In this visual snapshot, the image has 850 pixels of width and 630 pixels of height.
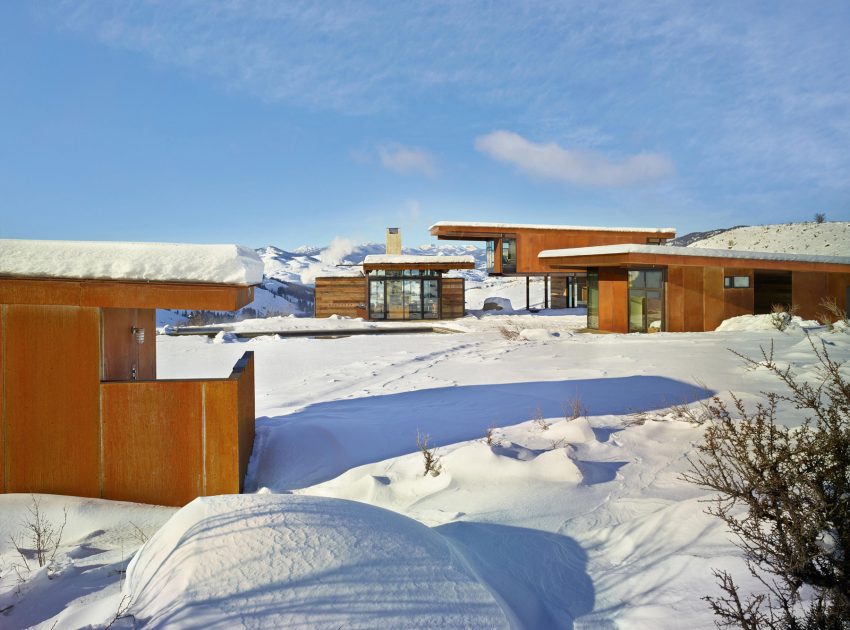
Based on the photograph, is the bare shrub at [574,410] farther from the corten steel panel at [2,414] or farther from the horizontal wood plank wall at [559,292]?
the horizontal wood plank wall at [559,292]

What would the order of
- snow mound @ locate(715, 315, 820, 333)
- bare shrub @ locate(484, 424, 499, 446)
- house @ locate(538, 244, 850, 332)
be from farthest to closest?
house @ locate(538, 244, 850, 332), snow mound @ locate(715, 315, 820, 333), bare shrub @ locate(484, 424, 499, 446)

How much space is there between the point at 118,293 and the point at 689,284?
17.6 meters

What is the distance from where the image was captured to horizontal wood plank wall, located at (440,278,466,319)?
97.7 feet

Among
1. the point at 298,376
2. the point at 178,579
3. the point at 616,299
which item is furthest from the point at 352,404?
the point at 616,299

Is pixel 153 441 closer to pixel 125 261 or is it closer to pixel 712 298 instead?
pixel 125 261

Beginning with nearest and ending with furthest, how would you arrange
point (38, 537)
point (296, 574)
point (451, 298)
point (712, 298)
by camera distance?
point (296, 574), point (38, 537), point (712, 298), point (451, 298)

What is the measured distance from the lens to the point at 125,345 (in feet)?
21.1

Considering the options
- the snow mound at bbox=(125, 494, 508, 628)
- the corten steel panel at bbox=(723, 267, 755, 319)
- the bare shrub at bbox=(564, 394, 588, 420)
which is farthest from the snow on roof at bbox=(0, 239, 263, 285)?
the corten steel panel at bbox=(723, 267, 755, 319)

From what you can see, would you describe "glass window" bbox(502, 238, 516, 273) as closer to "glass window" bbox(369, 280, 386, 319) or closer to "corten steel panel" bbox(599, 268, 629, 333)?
"glass window" bbox(369, 280, 386, 319)

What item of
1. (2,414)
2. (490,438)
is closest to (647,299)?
(490,438)

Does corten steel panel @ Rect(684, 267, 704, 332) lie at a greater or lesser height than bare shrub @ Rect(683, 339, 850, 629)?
greater

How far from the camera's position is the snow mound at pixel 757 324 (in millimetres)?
15608

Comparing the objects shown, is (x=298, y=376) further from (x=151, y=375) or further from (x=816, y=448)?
(x=816, y=448)

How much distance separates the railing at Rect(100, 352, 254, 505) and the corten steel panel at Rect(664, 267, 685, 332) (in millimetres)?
16245
